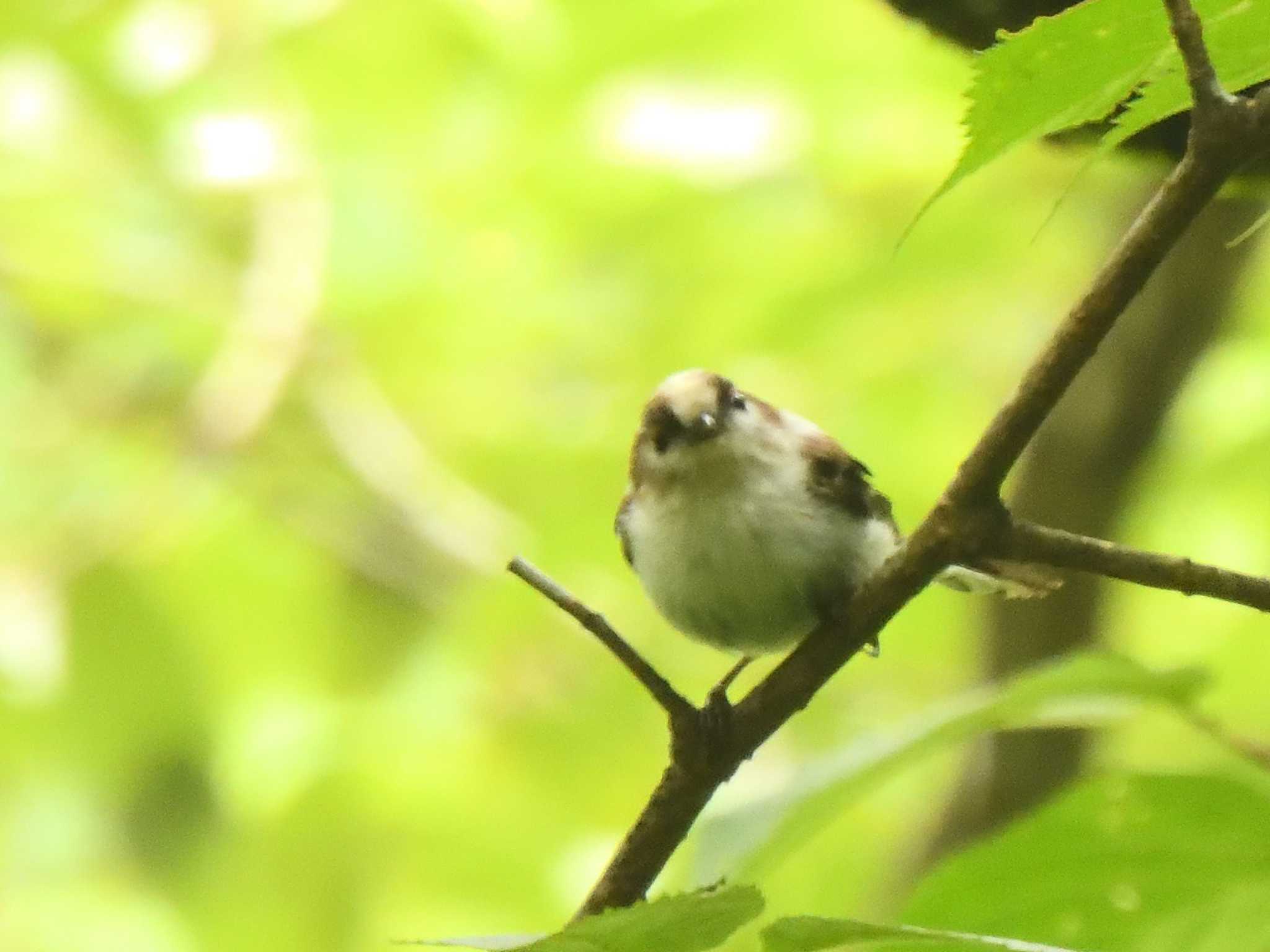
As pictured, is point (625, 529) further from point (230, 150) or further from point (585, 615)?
point (230, 150)

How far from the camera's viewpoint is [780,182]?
2344 millimetres

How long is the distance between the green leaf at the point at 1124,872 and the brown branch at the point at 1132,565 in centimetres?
22

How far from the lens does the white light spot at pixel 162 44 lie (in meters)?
2.37

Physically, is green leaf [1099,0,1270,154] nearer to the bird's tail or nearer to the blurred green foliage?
the bird's tail

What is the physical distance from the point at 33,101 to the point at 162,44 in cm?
27

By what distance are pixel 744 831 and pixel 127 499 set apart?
2123mm

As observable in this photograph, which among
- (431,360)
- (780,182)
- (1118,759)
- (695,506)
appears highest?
(431,360)

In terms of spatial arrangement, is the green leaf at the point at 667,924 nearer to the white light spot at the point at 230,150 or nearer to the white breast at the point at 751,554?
the white breast at the point at 751,554

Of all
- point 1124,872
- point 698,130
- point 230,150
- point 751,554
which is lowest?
point 1124,872

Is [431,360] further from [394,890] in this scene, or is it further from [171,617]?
[394,890]

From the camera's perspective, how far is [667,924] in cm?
68

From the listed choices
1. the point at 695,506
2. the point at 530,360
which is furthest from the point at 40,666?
the point at 695,506

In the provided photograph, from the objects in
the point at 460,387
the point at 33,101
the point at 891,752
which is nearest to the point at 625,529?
the point at 891,752

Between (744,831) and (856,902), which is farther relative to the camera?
(856,902)
